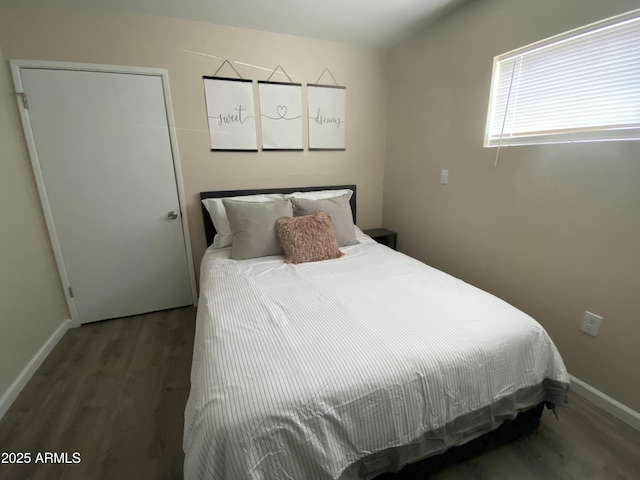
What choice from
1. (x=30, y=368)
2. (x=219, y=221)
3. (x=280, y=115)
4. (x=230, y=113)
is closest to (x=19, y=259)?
(x=30, y=368)

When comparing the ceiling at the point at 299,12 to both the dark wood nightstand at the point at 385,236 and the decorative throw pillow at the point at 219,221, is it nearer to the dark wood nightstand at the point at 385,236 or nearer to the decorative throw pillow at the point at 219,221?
the decorative throw pillow at the point at 219,221

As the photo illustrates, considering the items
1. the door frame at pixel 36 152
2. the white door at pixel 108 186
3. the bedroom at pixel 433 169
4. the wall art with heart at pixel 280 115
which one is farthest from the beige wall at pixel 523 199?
the white door at pixel 108 186

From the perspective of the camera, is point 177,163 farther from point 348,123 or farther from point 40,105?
point 348,123

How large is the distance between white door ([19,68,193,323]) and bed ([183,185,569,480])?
117cm

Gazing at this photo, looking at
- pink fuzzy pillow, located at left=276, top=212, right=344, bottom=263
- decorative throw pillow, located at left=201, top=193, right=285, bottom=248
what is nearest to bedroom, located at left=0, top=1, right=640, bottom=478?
decorative throw pillow, located at left=201, top=193, right=285, bottom=248

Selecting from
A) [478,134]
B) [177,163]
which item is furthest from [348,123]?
[177,163]

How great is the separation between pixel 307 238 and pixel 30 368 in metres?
1.94

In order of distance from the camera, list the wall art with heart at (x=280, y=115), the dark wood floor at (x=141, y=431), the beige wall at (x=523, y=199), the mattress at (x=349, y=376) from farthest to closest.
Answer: the wall art with heart at (x=280, y=115) → the beige wall at (x=523, y=199) → the dark wood floor at (x=141, y=431) → the mattress at (x=349, y=376)

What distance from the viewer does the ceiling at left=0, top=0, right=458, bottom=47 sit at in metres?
1.90

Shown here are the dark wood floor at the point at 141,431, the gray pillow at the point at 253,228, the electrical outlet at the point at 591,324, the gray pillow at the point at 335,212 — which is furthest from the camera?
the gray pillow at the point at 335,212

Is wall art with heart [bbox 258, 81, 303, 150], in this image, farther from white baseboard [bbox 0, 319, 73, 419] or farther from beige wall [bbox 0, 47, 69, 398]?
white baseboard [bbox 0, 319, 73, 419]

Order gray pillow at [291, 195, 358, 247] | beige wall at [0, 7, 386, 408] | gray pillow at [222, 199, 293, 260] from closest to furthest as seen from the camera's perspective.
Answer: beige wall at [0, 7, 386, 408] < gray pillow at [222, 199, 293, 260] < gray pillow at [291, 195, 358, 247]

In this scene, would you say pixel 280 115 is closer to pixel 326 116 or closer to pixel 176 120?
pixel 326 116

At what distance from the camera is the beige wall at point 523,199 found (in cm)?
142
